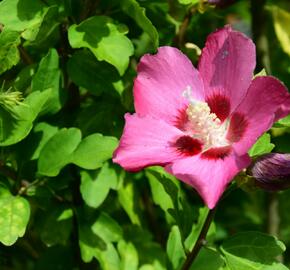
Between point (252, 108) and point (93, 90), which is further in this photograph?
point (93, 90)

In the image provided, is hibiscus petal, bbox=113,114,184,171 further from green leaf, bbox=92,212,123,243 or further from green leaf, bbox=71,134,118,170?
green leaf, bbox=92,212,123,243

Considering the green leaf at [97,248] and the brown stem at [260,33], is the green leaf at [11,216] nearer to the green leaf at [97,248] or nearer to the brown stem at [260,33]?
the green leaf at [97,248]

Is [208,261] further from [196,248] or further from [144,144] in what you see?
[144,144]

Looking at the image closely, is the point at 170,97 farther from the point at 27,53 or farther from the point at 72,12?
the point at 27,53

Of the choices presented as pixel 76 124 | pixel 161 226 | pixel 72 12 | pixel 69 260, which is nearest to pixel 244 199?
pixel 161 226

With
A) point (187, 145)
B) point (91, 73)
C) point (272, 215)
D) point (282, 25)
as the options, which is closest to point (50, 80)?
point (91, 73)

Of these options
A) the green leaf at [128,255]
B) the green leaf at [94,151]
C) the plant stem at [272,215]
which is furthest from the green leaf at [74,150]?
the plant stem at [272,215]
